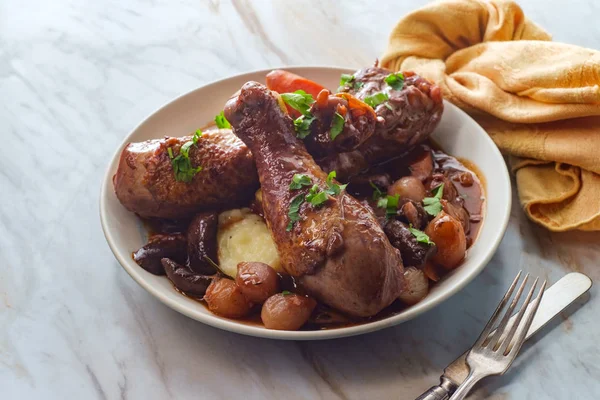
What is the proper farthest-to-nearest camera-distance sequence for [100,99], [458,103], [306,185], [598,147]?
[100,99]
[458,103]
[598,147]
[306,185]

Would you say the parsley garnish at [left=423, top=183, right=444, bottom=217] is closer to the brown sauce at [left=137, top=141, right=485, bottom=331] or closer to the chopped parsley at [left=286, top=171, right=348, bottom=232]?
the brown sauce at [left=137, top=141, right=485, bottom=331]

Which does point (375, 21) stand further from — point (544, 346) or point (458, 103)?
point (544, 346)

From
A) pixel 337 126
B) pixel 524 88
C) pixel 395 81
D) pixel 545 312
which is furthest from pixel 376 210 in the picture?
pixel 524 88

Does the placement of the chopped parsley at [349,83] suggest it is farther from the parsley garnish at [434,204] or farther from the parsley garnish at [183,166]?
the parsley garnish at [183,166]

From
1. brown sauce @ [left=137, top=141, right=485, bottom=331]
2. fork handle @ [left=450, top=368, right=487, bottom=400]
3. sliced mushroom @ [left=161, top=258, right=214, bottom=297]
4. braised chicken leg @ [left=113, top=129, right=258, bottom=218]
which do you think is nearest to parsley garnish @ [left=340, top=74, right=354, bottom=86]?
brown sauce @ [left=137, top=141, right=485, bottom=331]

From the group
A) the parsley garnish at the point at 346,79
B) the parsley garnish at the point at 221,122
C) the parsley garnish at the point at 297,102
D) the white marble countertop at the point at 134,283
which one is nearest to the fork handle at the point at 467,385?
the white marble countertop at the point at 134,283

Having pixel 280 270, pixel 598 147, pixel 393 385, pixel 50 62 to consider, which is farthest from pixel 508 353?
pixel 50 62
